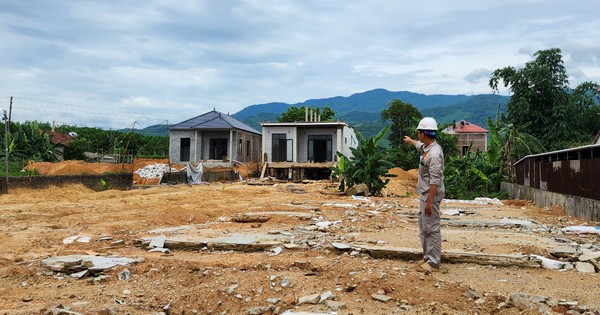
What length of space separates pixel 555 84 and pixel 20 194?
112ft

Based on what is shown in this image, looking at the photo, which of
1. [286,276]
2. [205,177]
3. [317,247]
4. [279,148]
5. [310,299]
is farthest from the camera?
[279,148]

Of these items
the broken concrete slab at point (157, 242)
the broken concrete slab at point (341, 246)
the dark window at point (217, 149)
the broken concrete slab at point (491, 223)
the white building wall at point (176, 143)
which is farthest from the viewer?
the dark window at point (217, 149)

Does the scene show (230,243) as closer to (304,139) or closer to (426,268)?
(426,268)

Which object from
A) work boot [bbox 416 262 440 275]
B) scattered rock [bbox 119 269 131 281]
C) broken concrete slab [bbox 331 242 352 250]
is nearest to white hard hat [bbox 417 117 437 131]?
work boot [bbox 416 262 440 275]

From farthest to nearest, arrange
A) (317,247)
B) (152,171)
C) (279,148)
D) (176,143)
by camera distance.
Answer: (176,143) → (279,148) → (152,171) → (317,247)

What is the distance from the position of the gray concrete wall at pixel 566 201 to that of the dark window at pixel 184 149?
73.6 feet

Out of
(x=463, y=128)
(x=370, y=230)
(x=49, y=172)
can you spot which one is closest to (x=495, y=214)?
(x=370, y=230)

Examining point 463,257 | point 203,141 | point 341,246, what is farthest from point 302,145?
point 463,257

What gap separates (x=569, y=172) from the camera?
10742mm

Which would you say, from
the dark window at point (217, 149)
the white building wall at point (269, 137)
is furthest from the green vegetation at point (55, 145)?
the white building wall at point (269, 137)

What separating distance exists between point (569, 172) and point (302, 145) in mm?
21506

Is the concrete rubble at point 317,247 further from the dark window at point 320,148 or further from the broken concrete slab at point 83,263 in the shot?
the dark window at point 320,148

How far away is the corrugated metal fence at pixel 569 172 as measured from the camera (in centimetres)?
921

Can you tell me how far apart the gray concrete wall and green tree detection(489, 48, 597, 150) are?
1972 cm
